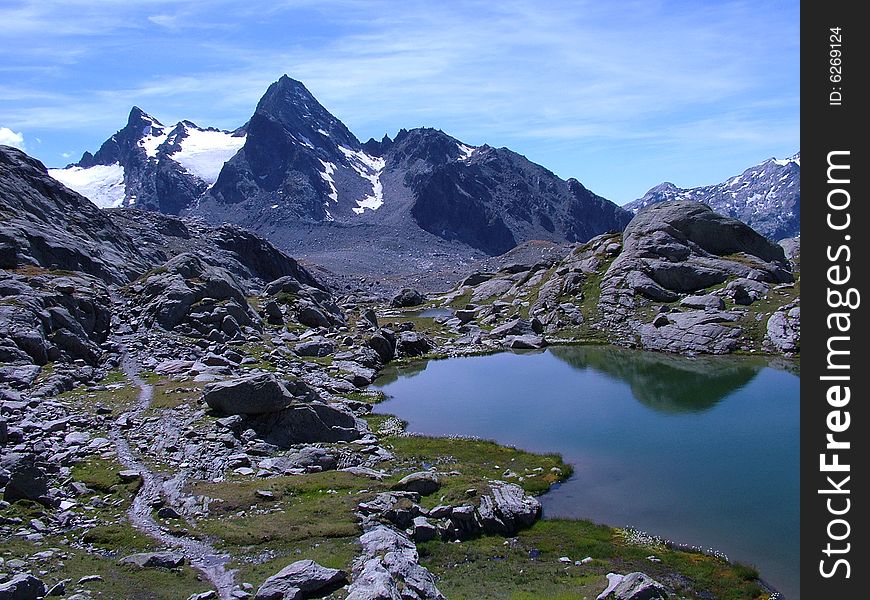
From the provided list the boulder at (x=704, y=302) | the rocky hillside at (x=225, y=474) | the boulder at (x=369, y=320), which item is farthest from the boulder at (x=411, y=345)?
the boulder at (x=704, y=302)

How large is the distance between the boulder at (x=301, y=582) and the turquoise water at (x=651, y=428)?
17487 millimetres

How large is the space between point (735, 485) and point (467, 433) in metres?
24.7

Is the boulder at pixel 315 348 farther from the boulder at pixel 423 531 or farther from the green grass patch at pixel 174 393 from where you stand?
the boulder at pixel 423 531

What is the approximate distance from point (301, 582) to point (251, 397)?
27.4 metres

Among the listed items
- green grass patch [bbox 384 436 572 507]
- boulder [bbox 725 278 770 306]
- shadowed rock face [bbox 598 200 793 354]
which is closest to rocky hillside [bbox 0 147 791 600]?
green grass patch [bbox 384 436 572 507]

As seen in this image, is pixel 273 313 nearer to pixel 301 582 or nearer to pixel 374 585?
pixel 301 582

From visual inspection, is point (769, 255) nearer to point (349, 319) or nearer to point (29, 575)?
point (349, 319)

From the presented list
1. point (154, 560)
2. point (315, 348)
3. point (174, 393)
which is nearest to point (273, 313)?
point (315, 348)

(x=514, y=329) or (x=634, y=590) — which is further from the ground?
(x=514, y=329)

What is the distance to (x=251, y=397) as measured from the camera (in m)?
52.8

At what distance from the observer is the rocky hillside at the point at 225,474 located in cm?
2930

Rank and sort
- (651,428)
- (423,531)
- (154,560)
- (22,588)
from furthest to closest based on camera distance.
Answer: (651,428), (423,531), (154,560), (22,588)

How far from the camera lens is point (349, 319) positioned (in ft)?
480
